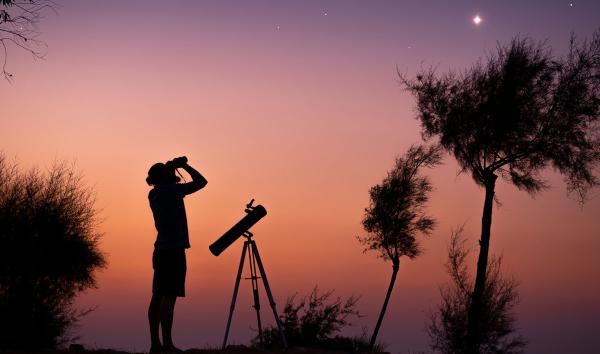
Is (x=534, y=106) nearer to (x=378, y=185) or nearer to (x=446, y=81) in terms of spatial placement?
(x=446, y=81)

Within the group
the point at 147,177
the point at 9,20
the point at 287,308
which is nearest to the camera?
the point at 147,177

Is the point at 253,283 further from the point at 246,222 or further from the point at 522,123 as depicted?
the point at 522,123

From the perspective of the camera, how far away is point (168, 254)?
33.0 feet

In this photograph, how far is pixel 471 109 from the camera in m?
24.2

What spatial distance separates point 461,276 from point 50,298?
1619cm

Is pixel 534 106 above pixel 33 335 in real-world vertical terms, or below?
above

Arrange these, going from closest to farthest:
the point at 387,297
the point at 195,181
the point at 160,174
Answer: the point at 195,181
the point at 160,174
the point at 387,297

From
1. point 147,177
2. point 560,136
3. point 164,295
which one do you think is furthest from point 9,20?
point 560,136

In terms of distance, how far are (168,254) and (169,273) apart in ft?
1.02

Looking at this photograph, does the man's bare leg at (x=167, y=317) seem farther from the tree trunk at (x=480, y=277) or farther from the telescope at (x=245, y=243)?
the tree trunk at (x=480, y=277)

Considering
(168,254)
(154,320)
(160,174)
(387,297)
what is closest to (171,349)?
(154,320)

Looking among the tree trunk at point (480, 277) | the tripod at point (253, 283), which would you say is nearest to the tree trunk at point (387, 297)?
the tree trunk at point (480, 277)

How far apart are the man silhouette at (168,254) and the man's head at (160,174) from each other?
0.39 ft

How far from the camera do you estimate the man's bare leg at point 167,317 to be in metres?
9.84
